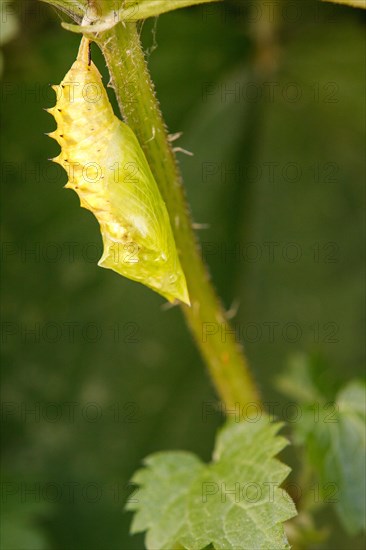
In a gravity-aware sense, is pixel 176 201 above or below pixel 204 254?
below

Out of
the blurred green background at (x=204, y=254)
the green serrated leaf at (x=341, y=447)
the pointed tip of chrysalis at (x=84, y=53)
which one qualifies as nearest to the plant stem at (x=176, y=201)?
the pointed tip of chrysalis at (x=84, y=53)

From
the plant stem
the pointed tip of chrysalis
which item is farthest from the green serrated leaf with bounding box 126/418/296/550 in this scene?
the pointed tip of chrysalis

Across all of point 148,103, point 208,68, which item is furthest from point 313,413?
point 208,68

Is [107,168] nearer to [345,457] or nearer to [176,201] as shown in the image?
[176,201]

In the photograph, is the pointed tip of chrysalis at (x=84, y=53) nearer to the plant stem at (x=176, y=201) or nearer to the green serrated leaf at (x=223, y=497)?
the plant stem at (x=176, y=201)

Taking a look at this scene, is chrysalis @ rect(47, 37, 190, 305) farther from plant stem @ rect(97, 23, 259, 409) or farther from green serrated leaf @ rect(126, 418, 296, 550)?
green serrated leaf @ rect(126, 418, 296, 550)

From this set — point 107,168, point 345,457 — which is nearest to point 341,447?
point 345,457

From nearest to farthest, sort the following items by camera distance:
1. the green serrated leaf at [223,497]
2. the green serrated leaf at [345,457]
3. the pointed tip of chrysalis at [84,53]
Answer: the pointed tip of chrysalis at [84,53] < the green serrated leaf at [223,497] < the green serrated leaf at [345,457]
